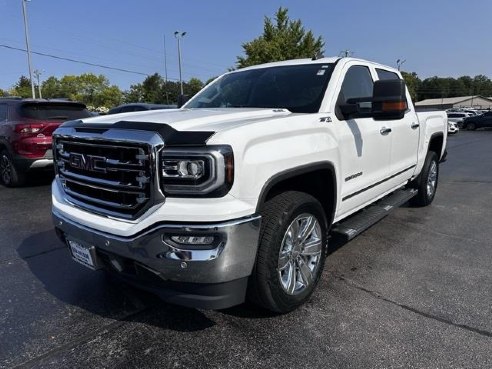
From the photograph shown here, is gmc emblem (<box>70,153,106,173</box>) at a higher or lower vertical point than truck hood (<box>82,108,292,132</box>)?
lower

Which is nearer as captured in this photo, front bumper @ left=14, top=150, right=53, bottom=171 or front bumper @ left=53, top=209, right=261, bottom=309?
front bumper @ left=53, top=209, right=261, bottom=309

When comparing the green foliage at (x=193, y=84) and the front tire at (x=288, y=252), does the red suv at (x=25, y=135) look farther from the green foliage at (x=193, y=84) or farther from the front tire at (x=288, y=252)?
the green foliage at (x=193, y=84)

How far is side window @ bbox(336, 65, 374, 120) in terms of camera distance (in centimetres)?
363

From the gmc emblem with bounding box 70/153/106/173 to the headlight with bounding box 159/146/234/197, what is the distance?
1.77 ft

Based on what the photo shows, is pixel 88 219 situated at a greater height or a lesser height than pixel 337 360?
greater

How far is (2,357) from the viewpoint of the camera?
2.59 meters

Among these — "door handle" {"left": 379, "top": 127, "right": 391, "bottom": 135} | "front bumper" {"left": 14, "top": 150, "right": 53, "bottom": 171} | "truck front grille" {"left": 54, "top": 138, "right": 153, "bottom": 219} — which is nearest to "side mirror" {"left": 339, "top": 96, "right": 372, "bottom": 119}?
"door handle" {"left": 379, "top": 127, "right": 391, "bottom": 135}

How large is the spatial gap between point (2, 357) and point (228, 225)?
1660 millimetres

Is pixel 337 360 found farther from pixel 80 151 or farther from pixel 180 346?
pixel 80 151

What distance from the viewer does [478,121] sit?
117ft

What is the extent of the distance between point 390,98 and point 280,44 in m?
27.8

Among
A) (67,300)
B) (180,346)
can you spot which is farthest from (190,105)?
(180,346)

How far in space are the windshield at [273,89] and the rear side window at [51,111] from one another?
177 inches

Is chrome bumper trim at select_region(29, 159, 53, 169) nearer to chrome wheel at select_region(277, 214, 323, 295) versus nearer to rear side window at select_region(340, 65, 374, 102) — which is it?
rear side window at select_region(340, 65, 374, 102)
